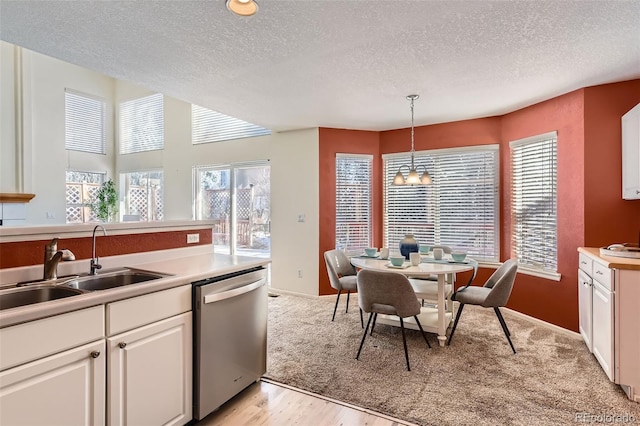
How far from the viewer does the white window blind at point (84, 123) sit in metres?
6.45

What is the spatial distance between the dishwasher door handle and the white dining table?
116 cm

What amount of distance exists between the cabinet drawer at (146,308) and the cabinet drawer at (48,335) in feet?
0.19

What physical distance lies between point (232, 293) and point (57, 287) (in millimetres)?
903

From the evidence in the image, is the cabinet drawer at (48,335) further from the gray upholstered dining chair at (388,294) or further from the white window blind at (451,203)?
the white window blind at (451,203)

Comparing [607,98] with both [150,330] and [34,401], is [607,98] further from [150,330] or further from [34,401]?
[34,401]

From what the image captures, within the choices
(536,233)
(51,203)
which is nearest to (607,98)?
(536,233)

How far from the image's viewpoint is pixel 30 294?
162 centimetres

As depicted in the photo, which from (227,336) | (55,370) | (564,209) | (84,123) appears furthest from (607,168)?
(84,123)

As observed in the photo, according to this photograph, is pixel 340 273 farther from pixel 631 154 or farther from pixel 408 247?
pixel 631 154

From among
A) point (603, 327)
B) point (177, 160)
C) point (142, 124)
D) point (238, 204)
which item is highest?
point (142, 124)

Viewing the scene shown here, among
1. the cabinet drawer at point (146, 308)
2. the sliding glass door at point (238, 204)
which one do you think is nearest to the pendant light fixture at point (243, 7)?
the cabinet drawer at point (146, 308)

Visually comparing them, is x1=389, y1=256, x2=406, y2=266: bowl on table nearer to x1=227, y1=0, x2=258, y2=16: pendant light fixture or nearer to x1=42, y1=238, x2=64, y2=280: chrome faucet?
x1=227, y1=0, x2=258, y2=16: pendant light fixture

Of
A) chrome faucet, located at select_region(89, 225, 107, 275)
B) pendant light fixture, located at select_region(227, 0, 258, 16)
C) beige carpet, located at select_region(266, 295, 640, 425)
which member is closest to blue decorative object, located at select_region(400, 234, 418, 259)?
beige carpet, located at select_region(266, 295, 640, 425)

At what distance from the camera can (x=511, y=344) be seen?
9.71 feet
